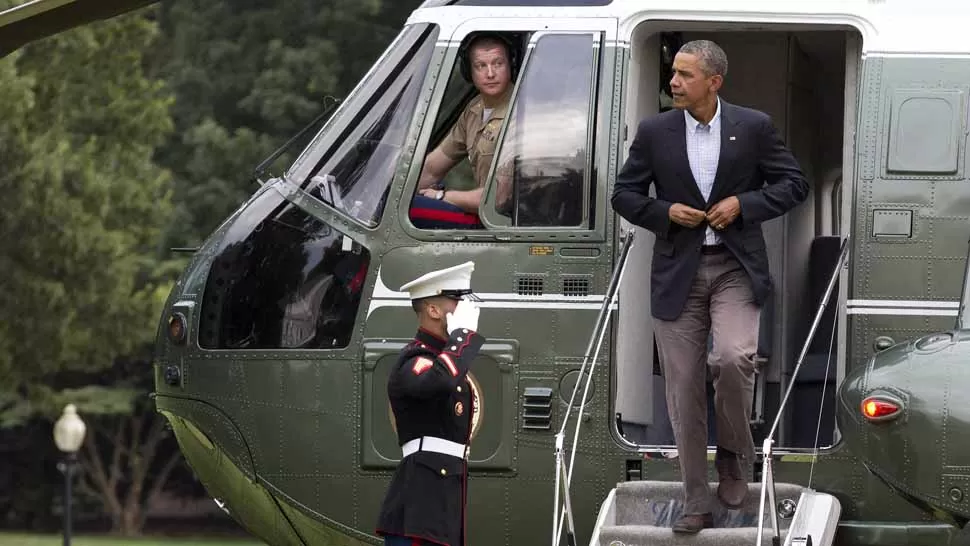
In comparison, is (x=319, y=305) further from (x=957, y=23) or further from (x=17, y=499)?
(x=17, y=499)

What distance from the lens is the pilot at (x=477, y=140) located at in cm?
900

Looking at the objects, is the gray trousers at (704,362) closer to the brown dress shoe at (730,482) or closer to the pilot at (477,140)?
the brown dress shoe at (730,482)

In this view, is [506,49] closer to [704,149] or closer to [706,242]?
[704,149]

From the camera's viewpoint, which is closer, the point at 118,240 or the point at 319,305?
the point at 319,305

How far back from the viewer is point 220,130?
29406mm

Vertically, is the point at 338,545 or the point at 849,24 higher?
the point at 849,24

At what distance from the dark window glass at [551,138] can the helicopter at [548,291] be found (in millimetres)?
10

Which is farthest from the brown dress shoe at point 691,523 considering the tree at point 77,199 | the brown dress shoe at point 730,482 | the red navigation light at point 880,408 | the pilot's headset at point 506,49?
the tree at point 77,199

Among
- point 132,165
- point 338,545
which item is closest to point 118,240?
point 132,165


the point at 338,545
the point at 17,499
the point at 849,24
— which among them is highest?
the point at 849,24

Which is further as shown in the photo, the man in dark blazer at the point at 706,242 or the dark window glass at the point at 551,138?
the dark window glass at the point at 551,138

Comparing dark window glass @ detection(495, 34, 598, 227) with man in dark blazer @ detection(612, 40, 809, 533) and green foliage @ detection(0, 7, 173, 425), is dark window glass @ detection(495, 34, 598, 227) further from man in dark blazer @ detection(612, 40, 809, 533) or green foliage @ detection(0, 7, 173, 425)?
green foliage @ detection(0, 7, 173, 425)

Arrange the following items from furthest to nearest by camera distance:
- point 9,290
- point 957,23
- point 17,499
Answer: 1. point 17,499
2. point 9,290
3. point 957,23

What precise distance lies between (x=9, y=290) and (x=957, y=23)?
57.2 ft
